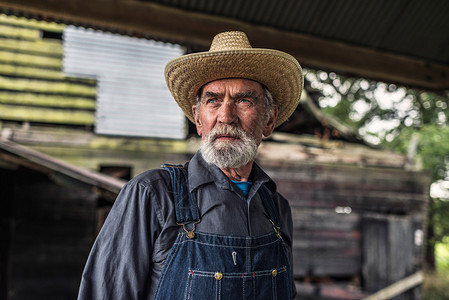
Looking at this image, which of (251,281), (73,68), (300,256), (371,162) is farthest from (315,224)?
(251,281)

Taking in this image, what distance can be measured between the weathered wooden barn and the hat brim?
9.86 feet

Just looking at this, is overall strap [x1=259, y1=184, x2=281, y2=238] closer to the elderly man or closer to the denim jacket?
the elderly man

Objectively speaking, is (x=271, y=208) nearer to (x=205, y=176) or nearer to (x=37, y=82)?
(x=205, y=176)

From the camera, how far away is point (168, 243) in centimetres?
174

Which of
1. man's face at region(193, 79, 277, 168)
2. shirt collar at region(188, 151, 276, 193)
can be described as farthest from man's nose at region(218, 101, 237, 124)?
shirt collar at region(188, 151, 276, 193)

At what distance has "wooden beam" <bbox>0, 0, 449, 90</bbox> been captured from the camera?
2.51m

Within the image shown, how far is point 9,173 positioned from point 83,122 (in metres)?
1.39

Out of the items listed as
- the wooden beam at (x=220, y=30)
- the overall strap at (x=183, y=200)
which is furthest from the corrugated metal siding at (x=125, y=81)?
the overall strap at (x=183, y=200)

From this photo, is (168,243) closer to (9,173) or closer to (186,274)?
(186,274)

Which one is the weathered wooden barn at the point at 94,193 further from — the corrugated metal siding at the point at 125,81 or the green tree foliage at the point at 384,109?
the green tree foliage at the point at 384,109

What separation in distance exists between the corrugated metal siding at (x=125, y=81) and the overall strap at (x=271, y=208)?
511 cm

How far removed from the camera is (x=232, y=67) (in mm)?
2158

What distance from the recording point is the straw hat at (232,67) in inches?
83.0

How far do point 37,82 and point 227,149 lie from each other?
18.9ft
